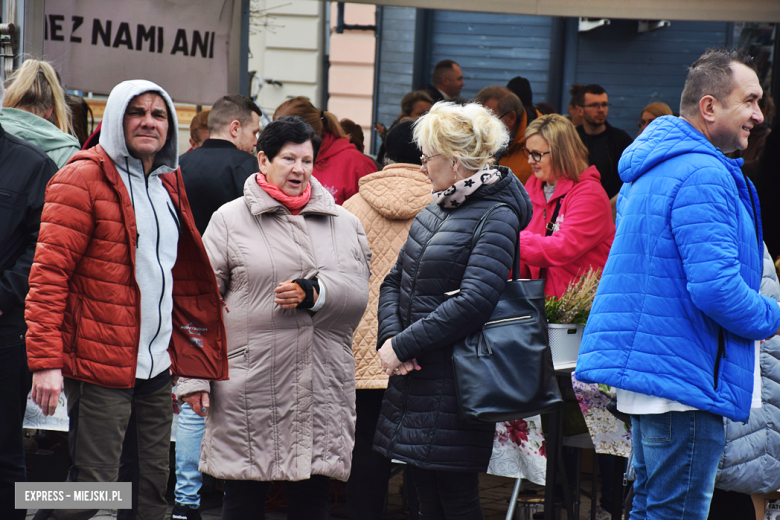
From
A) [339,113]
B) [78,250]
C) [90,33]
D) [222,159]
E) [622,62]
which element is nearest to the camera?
[78,250]

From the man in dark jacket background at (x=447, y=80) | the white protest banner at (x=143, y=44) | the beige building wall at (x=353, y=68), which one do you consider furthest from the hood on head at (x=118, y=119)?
the beige building wall at (x=353, y=68)

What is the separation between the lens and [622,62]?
9539 millimetres

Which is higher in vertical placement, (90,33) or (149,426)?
(90,33)

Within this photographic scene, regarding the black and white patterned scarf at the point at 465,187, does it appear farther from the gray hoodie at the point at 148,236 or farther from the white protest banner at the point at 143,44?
the white protest banner at the point at 143,44

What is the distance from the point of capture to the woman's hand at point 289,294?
3.33 m

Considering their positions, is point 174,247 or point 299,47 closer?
point 174,247

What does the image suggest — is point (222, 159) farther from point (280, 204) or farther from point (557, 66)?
point (557, 66)

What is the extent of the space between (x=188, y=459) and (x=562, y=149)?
2541 mm

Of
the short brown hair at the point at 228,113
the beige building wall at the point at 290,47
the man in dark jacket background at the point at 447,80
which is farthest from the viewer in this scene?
the beige building wall at the point at 290,47

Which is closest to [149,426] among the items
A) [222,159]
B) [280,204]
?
[280,204]

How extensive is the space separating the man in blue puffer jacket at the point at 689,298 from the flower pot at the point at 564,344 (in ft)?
3.43

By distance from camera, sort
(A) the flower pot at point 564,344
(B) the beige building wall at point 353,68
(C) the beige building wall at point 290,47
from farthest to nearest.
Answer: (C) the beige building wall at point 290,47
(B) the beige building wall at point 353,68
(A) the flower pot at point 564,344

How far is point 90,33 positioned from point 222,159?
4.55ft

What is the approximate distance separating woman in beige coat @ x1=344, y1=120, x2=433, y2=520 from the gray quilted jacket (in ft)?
5.00
